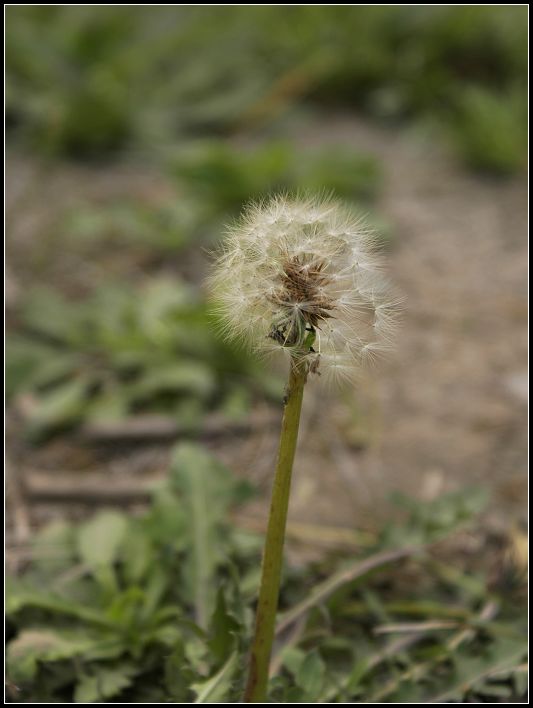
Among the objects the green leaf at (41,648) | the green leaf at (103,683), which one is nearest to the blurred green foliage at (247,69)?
the green leaf at (41,648)

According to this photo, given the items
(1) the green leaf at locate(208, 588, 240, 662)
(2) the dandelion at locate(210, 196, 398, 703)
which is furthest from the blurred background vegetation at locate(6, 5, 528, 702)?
(2) the dandelion at locate(210, 196, 398, 703)

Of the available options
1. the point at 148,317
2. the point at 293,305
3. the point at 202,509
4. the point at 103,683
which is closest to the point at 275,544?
the point at 293,305

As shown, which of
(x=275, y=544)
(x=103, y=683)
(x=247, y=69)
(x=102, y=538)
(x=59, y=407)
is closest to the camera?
(x=275, y=544)

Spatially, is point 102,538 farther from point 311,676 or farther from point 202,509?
point 311,676

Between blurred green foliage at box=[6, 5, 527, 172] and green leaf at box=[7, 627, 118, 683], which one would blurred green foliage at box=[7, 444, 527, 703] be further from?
blurred green foliage at box=[6, 5, 527, 172]

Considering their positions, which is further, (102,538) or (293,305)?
(102,538)

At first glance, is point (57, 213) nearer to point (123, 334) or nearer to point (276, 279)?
point (123, 334)

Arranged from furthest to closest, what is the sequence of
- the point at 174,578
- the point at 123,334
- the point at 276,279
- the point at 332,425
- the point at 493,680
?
the point at 123,334
the point at 332,425
the point at 174,578
the point at 493,680
the point at 276,279

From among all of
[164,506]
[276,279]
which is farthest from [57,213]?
[276,279]
